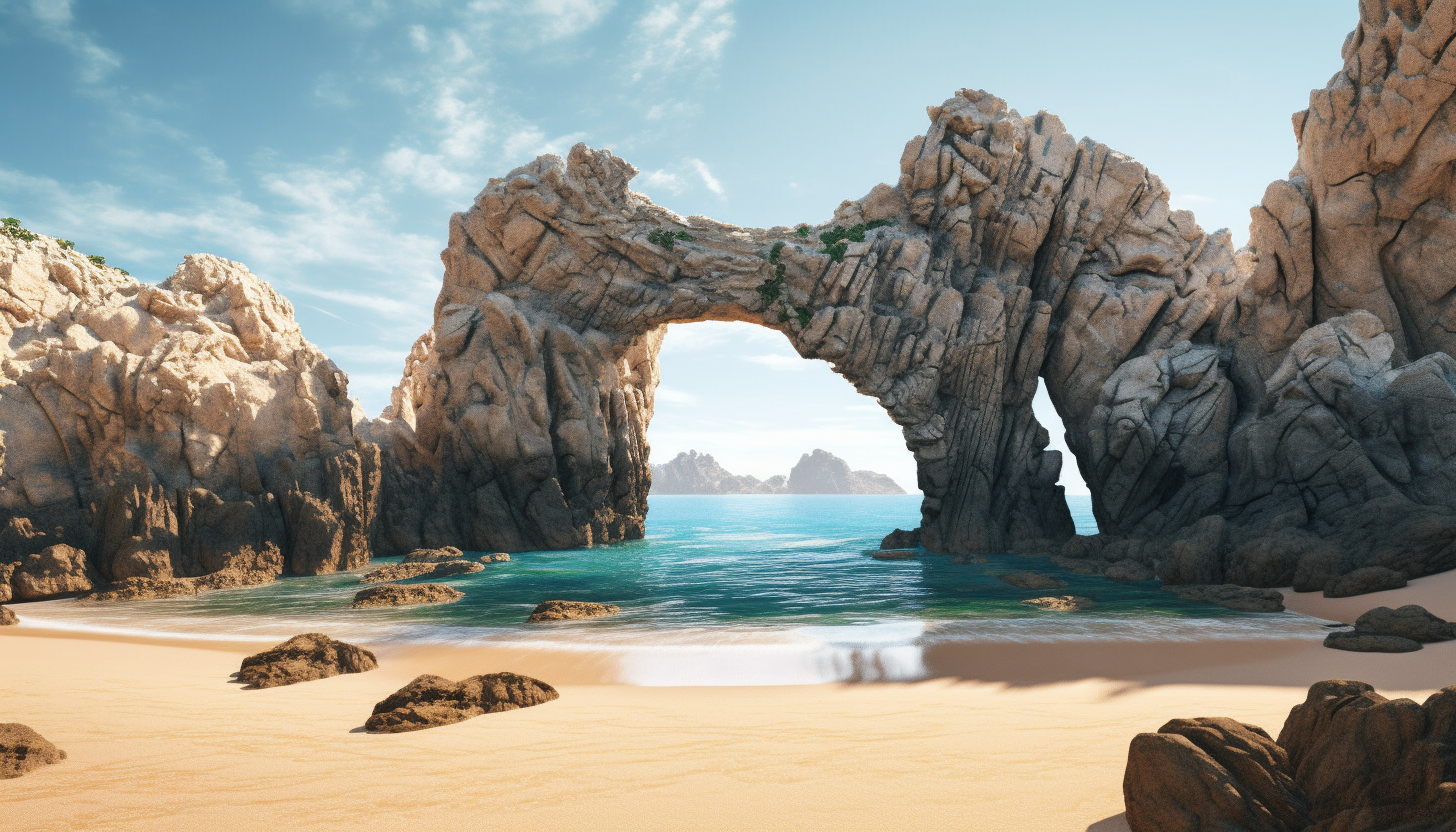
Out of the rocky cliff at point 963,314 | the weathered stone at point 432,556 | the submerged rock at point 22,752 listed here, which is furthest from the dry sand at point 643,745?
the rocky cliff at point 963,314

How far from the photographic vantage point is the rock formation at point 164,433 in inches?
801

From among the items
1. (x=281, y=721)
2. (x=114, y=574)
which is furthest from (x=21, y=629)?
(x=281, y=721)

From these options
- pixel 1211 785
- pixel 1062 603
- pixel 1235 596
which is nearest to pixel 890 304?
pixel 1062 603

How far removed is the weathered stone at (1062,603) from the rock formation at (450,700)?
451 inches

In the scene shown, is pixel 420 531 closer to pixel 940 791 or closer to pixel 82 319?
pixel 82 319

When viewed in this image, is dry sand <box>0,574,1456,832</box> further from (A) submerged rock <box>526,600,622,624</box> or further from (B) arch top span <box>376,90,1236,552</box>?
(B) arch top span <box>376,90,1236,552</box>

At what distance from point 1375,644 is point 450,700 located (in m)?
12.4

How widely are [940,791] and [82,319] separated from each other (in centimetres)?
2873

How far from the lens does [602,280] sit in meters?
32.4

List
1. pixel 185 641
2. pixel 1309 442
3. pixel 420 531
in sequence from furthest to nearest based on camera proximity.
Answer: pixel 420 531
pixel 1309 442
pixel 185 641

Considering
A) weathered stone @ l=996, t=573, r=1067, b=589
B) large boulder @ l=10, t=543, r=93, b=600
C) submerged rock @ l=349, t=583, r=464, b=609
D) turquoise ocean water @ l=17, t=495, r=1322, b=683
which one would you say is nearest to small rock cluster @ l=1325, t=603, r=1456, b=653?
turquoise ocean water @ l=17, t=495, r=1322, b=683

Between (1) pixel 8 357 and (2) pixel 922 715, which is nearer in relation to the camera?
(2) pixel 922 715

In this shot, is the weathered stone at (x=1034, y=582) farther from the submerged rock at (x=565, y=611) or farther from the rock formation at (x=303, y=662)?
the rock formation at (x=303, y=662)

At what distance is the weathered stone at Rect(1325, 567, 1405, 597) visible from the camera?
1468cm
